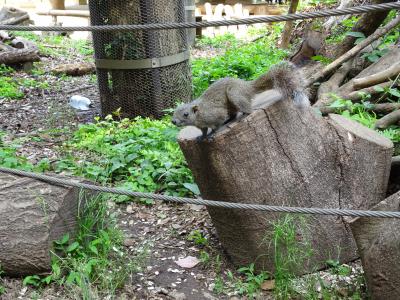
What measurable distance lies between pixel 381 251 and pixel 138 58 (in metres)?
3.84

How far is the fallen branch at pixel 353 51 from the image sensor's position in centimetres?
556

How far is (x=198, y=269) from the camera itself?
350cm

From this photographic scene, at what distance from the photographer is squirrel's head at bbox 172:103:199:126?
3.49 metres

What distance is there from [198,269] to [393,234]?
1336 mm

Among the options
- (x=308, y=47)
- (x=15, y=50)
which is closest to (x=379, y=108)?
(x=308, y=47)

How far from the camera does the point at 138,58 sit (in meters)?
5.84

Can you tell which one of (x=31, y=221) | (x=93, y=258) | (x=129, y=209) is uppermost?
(x=31, y=221)

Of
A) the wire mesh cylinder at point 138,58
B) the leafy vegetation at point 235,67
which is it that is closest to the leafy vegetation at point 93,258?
the wire mesh cylinder at point 138,58

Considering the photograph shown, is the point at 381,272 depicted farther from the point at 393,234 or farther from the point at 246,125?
the point at 246,125

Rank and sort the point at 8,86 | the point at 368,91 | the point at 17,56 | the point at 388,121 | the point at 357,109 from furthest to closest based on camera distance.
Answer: the point at 17,56 → the point at 8,86 → the point at 368,91 → the point at 357,109 → the point at 388,121

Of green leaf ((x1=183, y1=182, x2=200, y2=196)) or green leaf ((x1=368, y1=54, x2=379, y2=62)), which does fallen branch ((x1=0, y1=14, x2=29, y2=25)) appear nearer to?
green leaf ((x1=368, y1=54, x2=379, y2=62))

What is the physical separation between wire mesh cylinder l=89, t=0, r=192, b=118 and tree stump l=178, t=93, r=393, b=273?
8.30 ft

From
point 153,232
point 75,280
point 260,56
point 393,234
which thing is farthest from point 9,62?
point 393,234

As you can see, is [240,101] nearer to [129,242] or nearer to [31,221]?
[129,242]
